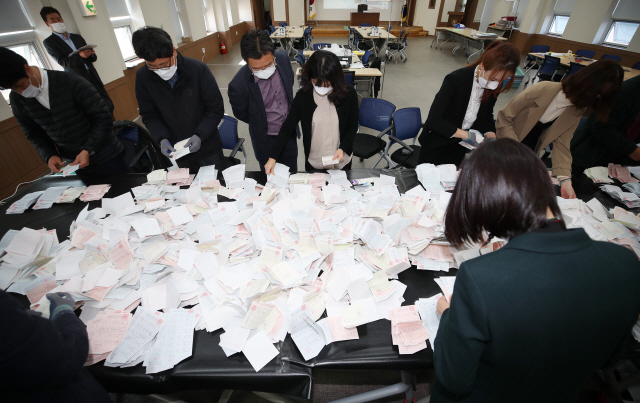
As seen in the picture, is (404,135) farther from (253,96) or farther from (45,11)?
(45,11)

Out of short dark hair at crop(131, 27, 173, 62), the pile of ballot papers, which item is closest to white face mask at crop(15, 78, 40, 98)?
short dark hair at crop(131, 27, 173, 62)

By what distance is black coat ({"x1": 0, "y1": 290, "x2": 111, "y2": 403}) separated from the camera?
2.06ft

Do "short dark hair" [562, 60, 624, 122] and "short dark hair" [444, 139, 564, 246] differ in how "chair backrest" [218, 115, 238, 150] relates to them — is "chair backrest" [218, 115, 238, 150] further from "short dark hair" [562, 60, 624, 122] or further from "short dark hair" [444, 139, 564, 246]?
"short dark hair" [562, 60, 624, 122]

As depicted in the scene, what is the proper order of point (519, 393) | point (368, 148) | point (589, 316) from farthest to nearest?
point (368, 148) < point (519, 393) < point (589, 316)

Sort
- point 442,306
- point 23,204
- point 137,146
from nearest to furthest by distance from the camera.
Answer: point 442,306
point 23,204
point 137,146

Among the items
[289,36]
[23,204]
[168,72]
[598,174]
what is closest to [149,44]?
[168,72]

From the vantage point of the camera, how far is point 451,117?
1978 millimetres

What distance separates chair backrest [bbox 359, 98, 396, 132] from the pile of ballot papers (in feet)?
5.02

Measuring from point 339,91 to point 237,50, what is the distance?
434 inches

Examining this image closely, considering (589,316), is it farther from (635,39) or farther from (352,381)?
(635,39)

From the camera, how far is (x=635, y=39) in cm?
616

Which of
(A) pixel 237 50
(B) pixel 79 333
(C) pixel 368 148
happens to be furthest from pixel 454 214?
(A) pixel 237 50

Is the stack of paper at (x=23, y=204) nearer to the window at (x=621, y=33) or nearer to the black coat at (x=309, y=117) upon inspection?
the black coat at (x=309, y=117)

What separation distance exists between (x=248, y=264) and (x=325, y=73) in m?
1.21
